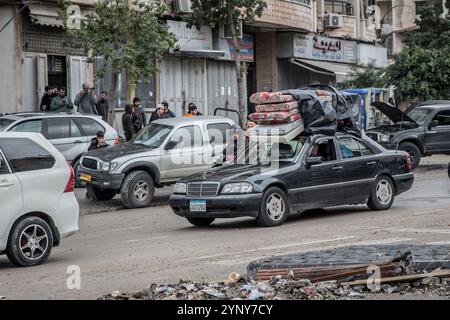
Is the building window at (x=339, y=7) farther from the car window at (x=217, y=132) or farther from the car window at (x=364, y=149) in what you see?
the car window at (x=364, y=149)

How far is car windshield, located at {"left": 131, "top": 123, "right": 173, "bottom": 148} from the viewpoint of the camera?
66.1ft

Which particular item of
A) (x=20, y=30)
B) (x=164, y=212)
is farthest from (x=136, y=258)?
(x=20, y=30)

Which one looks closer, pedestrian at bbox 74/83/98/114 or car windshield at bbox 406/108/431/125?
pedestrian at bbox 74/83/98/114

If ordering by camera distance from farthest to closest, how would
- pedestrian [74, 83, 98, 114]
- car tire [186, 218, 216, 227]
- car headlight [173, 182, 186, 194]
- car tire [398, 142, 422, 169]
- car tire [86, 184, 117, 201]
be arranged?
car tire [398, 142, 422, 169] < pedestrian [74, 83, 98, 114] < car tire [86, 184, 117, 201] < car tire [186, 218, 216, 227] < car headlight [173, 182, 186, 194]

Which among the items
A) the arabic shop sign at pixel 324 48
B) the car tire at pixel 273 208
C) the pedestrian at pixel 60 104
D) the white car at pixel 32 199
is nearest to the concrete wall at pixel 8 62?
the pedestrian at pixel 60 104

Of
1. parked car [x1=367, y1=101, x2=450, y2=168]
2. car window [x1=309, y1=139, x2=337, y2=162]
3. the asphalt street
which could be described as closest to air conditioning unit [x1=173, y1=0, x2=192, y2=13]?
parked car [x1=367, y1=101, x2=450, y2=168]

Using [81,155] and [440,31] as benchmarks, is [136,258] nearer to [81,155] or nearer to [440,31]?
[81,155]

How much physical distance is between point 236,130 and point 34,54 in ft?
27.0

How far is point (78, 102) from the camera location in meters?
25.9

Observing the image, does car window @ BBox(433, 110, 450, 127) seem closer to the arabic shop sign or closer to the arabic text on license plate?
the arabic text on license plate

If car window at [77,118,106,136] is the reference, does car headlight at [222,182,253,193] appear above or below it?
below

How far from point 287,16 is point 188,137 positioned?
17550 mm

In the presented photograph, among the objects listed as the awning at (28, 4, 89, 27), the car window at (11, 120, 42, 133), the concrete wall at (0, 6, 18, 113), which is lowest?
the car window at (11, 120, 42, 133)
